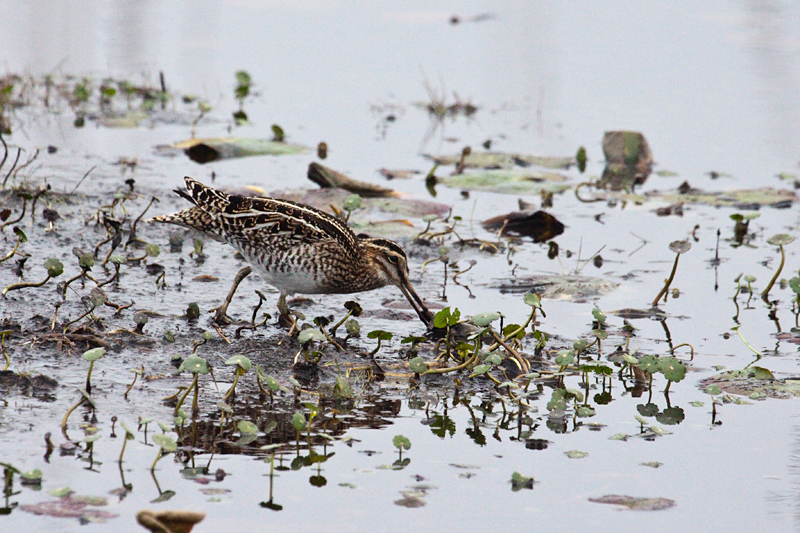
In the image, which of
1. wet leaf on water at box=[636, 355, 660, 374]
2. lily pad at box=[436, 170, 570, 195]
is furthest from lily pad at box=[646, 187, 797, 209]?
wet leaf on water at box=[636, 355, 660, 374]

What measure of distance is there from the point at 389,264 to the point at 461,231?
2.22 m

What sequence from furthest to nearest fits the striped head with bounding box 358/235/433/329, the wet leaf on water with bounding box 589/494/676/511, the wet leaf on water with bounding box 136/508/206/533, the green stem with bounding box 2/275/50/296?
the striped head with bounding box 358/235/433/329 → the green stem with bounding box 2/275/50/296 → the wet leaf on water with bounding box 589/494/676/511 → the wet leaf on water with bounding box 136/508/206/533

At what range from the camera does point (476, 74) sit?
15609mm

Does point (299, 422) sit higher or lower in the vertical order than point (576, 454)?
higher

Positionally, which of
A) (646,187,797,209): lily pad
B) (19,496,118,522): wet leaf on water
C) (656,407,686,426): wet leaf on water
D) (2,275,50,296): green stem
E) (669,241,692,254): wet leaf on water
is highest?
(646,187,797,209): lily pad

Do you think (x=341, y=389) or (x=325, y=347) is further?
(x=325, y=347)

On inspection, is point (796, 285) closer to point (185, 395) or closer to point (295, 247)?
point (295, 247)

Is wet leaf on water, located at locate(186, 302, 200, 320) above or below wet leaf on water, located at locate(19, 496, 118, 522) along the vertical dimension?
above

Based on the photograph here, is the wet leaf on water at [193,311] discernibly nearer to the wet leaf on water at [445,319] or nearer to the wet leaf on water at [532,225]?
the wet leaf on water at [445,319]

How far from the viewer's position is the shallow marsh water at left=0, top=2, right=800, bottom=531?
15.0 ft

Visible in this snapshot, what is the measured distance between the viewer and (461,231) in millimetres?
9328

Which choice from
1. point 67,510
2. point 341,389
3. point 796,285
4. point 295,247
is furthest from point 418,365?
point 796,285

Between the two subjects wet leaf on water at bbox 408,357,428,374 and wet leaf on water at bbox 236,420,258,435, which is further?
wet leaf on water at bbox 408,357,428,374

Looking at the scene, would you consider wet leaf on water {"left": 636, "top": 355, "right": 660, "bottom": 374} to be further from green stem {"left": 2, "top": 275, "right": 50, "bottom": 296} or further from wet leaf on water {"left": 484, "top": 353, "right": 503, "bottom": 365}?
green stem {"left": 2, "top": 275, "right": 50, "bottom": 296}
